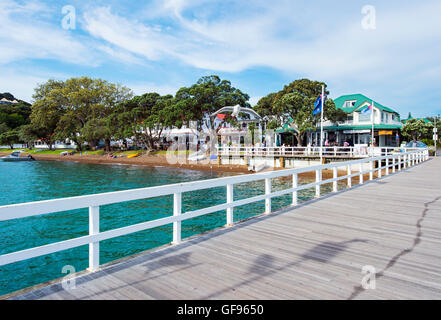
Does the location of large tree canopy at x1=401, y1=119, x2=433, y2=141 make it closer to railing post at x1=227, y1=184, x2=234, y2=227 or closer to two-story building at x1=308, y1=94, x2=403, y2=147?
two-story building at x1=308, y1=94, x2=403, y2=147

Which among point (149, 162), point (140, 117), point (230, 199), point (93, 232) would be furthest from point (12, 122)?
point (93, 232)

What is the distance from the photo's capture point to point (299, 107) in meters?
35.7

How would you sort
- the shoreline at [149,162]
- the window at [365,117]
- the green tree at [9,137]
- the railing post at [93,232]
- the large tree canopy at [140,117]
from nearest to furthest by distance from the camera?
the railing post at [93,232] → the shoreline at [149,162] → the window at [365,117] → the large tree canopy at [140,117] → the green tree at [9,137]

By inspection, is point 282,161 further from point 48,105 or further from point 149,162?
point 48,105

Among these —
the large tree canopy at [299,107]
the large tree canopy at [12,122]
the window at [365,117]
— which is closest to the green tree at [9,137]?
the large tree canopy at [12,122]

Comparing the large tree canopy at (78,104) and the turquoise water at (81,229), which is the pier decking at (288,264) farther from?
the large tree canopy at (78,104)

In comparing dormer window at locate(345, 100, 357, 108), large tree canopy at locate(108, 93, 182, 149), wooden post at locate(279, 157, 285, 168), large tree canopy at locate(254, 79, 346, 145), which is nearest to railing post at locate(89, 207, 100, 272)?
wooden post at locate(279, 157, 285, 168)

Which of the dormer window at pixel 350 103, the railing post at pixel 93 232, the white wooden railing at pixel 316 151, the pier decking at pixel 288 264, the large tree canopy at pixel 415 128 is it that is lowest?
the pier decking at pixel 288 264

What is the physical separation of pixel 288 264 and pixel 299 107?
109 ft

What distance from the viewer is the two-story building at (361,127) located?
39.0 meters

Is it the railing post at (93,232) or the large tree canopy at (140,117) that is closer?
the railing post at (93,232)

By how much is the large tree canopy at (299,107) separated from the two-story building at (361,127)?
4.86 ft

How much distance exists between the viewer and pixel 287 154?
34406 mm

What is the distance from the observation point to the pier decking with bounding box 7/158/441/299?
3400mm
